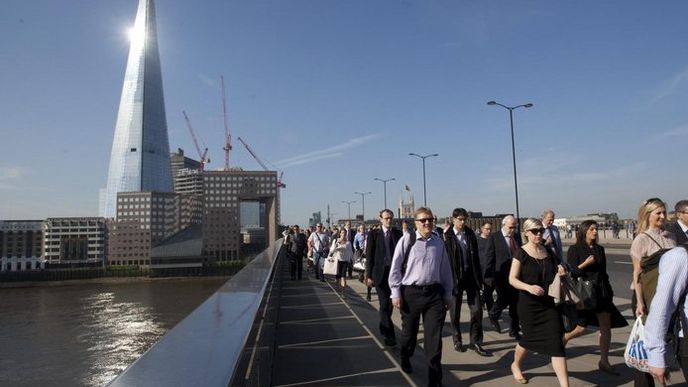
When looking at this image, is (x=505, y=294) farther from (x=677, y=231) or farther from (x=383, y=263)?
(x=677, y=231)

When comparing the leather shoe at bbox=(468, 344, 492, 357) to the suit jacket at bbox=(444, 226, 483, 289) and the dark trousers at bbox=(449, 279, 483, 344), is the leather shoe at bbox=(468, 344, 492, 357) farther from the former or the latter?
the suit jacket at bbox=(444, 226, 483, 289)

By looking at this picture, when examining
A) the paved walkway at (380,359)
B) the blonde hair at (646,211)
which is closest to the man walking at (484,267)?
the paved walkway at (380,359)

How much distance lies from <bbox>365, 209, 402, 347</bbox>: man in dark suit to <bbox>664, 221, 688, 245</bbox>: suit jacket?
3.10 m

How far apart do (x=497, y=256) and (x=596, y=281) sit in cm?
156

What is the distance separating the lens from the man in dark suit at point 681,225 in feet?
13.9

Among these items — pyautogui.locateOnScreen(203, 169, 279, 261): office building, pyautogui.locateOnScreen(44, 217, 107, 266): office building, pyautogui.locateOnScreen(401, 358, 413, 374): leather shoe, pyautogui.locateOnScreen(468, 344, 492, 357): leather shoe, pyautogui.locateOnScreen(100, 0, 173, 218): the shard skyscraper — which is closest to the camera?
pyautogui.locateOnScreen(401, 358, 413, 374): leather shoe

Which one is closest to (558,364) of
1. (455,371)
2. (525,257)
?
(525,257)

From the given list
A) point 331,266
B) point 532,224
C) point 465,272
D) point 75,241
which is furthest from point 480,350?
point 75,241

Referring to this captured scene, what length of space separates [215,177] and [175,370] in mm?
149661

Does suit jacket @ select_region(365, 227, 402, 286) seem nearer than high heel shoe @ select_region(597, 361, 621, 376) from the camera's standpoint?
No

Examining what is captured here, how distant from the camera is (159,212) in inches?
5969

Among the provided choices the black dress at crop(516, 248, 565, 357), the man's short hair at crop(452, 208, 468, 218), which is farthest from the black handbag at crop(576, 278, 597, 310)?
the man's short hair at crop(452, 208, 468, 218)

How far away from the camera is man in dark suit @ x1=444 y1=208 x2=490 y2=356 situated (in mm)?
5922

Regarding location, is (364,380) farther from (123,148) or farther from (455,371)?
(123,148)
